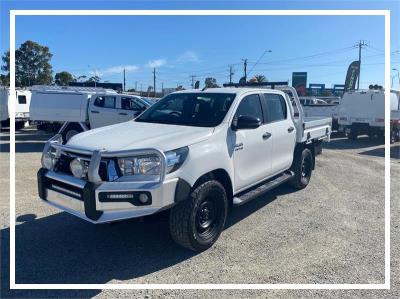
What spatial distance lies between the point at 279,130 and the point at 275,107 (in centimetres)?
43

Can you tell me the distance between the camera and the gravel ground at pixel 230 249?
3658mm

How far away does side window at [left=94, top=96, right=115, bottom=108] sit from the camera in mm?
13180

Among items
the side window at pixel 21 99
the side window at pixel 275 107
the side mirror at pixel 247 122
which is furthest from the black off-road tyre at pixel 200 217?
the side window at pixel 21 99

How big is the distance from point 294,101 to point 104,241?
4617mm

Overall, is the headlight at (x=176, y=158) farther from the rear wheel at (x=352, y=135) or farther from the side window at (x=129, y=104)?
the rear wheel at (x=352, y=135)

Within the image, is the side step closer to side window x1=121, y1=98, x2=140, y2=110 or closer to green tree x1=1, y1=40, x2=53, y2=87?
side window x1=121, y1=98, x2=140, y2=110

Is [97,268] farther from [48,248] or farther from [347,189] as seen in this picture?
[347,189]

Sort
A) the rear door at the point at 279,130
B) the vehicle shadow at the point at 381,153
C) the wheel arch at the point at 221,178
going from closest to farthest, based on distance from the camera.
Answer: the wheel arch at the point at 221,178, the rear door at the point at 279,130, the vehicle shadow at the point at 381,153

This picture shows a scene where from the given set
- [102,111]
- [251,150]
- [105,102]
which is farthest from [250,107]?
[105,102]

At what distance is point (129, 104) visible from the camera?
43.3 feet

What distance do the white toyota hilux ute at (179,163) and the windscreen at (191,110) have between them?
0.05 ft

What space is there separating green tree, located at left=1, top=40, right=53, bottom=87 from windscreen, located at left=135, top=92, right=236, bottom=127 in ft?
126

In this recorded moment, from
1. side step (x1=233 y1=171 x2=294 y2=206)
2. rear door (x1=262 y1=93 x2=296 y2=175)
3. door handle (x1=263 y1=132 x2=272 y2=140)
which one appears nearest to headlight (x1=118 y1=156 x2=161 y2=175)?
side step (x1=233 y1=171 x2=294 y2=206)

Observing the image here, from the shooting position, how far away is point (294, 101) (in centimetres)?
732
